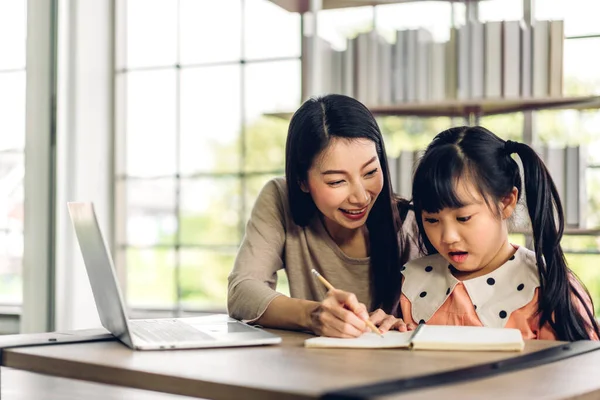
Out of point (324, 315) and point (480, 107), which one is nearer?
point (324, 315)

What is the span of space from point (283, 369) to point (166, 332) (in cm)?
41

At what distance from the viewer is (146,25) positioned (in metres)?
3.94

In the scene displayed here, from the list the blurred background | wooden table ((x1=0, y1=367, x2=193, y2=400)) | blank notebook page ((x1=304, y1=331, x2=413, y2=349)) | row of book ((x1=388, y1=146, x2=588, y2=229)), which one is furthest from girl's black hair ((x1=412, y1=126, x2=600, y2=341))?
the blurred background

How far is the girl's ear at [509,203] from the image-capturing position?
5.51 feet

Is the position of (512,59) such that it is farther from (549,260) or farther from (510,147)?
(549,260)

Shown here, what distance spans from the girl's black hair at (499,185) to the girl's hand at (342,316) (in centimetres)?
35

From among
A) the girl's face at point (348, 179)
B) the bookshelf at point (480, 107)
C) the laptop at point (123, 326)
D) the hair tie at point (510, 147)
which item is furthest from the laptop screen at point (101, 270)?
the bookshelf at point (480, 107)

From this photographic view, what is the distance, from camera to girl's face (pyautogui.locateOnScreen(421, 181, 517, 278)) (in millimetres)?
1607

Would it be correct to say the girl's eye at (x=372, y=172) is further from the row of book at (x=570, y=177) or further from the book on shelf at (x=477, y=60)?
the book on shelf at (x=477, y=60)

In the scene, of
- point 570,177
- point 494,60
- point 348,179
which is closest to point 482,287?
point 348,179

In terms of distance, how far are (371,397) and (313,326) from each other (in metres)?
0.62

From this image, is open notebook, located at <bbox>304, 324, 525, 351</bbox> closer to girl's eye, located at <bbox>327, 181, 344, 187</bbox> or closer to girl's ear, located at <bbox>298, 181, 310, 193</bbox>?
girl's eye, located at <bbox>327, 181, 344, 187</bbox>

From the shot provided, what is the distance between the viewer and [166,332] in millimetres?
1396

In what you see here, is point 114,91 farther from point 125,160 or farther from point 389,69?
point 389,69
